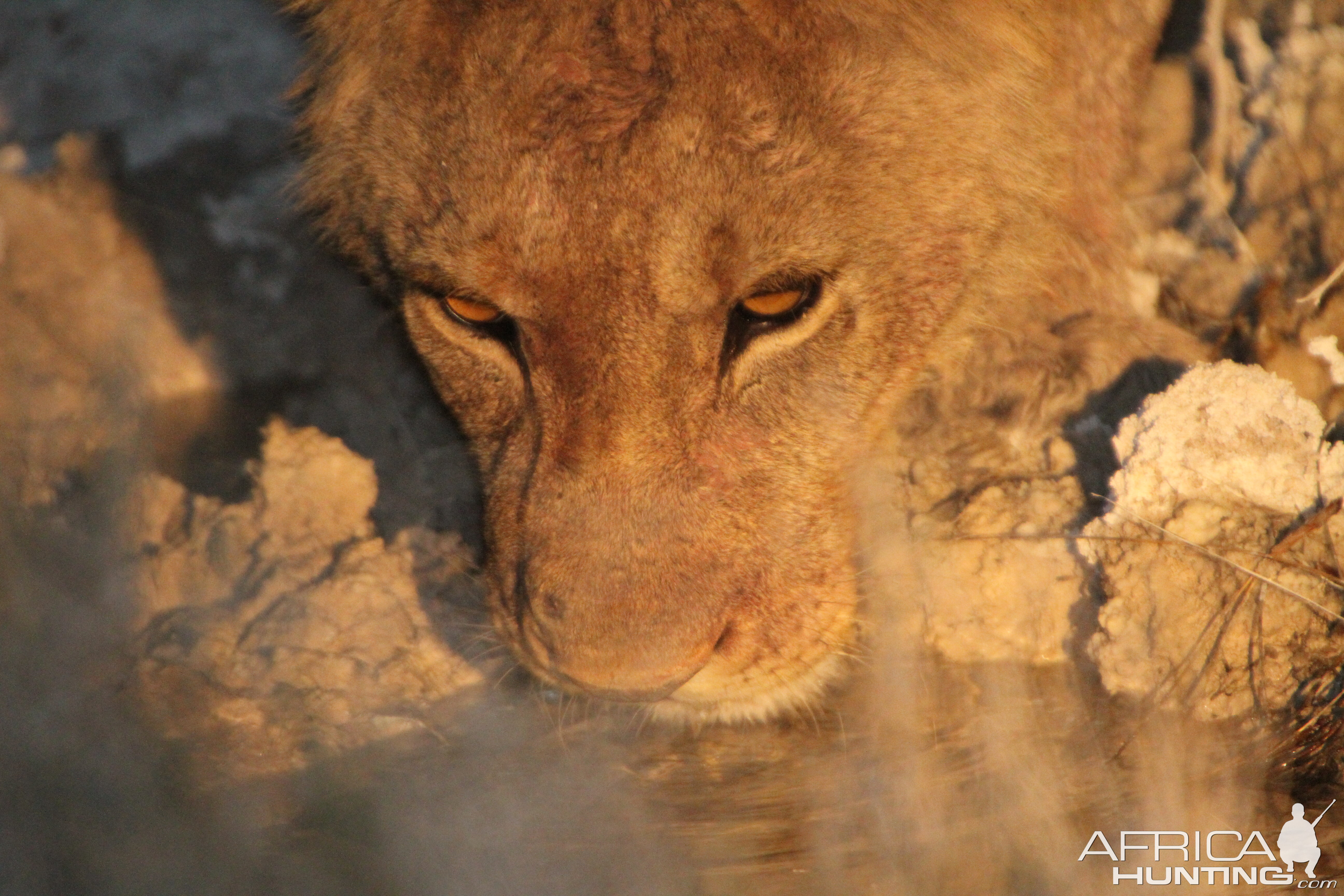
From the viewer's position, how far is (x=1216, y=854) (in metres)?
2.51

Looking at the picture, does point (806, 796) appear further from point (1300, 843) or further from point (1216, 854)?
point (1300, 843)

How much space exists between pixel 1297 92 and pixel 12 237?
3414mm

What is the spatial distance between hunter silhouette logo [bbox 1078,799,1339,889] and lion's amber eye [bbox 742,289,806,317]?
114 cm

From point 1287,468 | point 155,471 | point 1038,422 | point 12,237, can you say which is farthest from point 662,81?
point 12,237

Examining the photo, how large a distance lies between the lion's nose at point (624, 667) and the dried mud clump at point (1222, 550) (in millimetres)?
905

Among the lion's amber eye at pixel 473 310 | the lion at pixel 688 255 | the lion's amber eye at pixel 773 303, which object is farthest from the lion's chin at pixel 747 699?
the lion's amber eye at pixel 473 310

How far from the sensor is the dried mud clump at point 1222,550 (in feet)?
8.90

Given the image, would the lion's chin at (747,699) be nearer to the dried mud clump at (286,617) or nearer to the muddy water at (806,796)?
the muddy water at (806,796)

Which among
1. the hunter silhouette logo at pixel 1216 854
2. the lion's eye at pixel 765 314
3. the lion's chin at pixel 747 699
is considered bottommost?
the hunter silhouette logo at pixel 1216 854

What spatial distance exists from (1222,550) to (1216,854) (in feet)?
2.02

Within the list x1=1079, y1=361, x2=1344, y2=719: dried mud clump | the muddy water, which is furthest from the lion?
x1=1079, y1=361, x2=1344, y2=719: dried mud clump

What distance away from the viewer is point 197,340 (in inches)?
152

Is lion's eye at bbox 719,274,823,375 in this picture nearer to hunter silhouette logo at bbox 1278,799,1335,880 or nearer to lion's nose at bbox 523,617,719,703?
lion's nose at bbox 523,617,719,703

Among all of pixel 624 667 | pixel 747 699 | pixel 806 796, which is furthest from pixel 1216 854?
pixel 624 667
